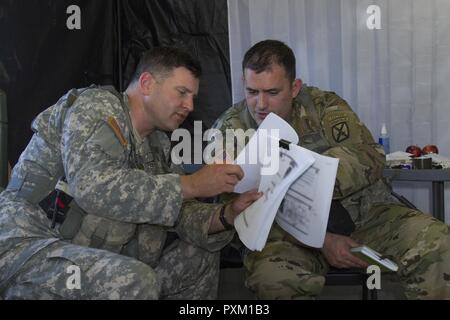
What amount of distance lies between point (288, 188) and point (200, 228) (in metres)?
0.39

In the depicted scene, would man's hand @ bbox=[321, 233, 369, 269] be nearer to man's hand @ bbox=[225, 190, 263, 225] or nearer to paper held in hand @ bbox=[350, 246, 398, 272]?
paper held in hand @ bbox=[350, 246, 398, 272]

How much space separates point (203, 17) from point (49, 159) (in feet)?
4.92

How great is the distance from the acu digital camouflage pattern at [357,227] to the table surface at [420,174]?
139mm

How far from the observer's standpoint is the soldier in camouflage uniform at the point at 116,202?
4.79 feet

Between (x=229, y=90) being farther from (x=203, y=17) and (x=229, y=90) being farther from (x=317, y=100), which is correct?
(x=317, y=100)

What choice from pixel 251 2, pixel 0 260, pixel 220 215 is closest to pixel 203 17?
pixel 251 2

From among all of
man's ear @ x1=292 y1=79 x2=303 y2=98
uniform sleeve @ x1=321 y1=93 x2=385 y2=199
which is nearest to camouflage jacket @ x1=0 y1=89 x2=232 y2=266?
uniform sleeve @ x1=321 y1=93 x2=385 y2=199

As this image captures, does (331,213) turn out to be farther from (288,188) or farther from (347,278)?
(288,188)

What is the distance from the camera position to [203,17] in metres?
2.92

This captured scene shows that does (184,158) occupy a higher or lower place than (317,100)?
lower

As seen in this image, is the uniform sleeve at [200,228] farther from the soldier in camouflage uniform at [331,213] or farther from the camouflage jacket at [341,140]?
the camouflage jacket at [341,140]

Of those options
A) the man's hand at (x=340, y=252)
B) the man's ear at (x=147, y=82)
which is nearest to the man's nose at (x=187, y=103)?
the man's ear at (x=147, y=82)

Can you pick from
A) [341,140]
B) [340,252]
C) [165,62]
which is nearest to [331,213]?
[340,252]

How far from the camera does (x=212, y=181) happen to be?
1.64 metres
